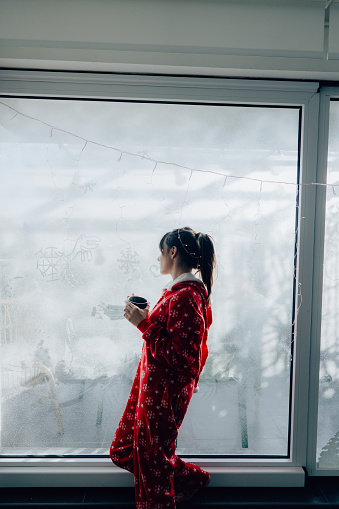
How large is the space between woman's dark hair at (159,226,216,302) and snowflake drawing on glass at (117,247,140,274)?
10.0 inches

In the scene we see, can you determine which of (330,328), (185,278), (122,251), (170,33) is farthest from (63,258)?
(330,328)

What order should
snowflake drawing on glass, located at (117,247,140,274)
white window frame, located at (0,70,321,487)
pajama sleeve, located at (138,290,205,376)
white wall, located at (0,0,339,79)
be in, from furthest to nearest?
snowflake drawing on glass, located at (117,247,140,274) → white window frame, located at (0,70,321,487) → white wall, located at (0,0,339,79) → pajama sleeve, located at (138,290,205,376)

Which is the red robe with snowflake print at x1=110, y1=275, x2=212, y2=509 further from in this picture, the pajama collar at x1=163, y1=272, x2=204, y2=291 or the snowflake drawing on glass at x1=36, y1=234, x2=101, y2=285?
the snowflake drawing on glass at x1=36, y1=234, x2=101, y2=285

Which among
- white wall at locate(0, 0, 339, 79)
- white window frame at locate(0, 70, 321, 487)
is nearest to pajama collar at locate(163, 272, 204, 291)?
white window frame at locate(0, 70, 321, 487)

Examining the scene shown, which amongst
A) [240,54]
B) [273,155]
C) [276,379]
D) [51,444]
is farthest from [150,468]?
[240,54]

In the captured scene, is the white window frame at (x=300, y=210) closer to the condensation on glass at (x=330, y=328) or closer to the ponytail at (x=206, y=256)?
the condensation on glass at (x=330, y=328)

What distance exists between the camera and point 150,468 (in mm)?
1617

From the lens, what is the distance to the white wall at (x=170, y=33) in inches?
64.1

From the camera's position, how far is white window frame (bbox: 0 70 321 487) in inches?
69.7

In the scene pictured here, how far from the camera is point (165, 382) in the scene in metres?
1.60

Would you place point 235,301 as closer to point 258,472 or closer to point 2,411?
point 258,472

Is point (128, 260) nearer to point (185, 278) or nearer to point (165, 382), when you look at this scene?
point (185, 278)

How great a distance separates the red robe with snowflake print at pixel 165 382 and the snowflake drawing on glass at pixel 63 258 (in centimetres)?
46

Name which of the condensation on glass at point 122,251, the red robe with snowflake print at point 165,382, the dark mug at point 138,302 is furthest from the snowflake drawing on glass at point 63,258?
the red robe with snowflake print at point 165,382
